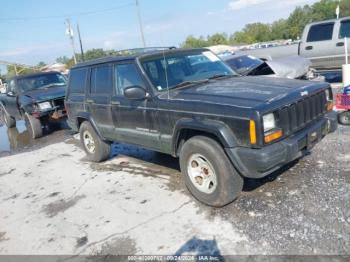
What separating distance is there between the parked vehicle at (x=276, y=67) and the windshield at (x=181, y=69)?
3.49 meters

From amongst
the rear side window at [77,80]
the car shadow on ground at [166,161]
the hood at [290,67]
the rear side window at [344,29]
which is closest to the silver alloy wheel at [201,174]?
the car shadow on ground at [166,161]

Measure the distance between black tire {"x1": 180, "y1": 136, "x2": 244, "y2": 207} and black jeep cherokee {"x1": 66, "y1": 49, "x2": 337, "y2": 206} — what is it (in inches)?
0.4

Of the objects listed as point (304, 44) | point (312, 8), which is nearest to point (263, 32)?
point (312, 8)

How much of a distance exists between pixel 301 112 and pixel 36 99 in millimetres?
7895

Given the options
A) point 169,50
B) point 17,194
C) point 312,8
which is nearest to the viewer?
point 169,50

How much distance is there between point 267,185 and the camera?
14.9ft

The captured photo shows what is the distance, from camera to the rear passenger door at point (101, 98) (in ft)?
18.3

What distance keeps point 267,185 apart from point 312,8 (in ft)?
298

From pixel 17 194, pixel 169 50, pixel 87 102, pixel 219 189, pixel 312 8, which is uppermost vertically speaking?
pixel 312 8

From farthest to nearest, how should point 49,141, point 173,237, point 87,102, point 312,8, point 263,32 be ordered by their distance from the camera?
point 263,32 < point 312,8 < point 49,141 < point 87,102 < point 173,237

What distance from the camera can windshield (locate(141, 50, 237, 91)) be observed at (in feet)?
15.5

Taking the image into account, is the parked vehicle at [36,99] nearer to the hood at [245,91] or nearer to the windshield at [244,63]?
the windshield at [244,63]

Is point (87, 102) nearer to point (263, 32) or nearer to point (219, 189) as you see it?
point (219, 189)

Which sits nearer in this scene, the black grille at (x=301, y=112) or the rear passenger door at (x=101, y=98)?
the black grille at (x=301, y=112)
